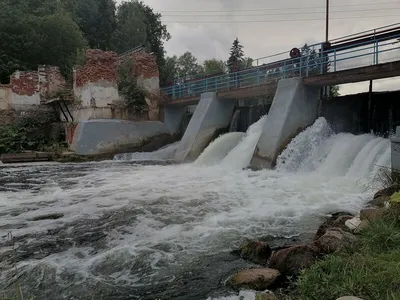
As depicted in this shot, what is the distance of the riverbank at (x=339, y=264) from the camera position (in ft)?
8.54

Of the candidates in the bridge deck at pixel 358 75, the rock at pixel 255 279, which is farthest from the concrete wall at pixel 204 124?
the rock at pixel 255 279

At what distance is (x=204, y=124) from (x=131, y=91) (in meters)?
4.49

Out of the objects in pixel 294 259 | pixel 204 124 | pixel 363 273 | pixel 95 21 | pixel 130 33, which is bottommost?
pixel 294 259

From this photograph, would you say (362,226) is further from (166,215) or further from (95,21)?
(95,21)

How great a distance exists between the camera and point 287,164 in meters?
9.95

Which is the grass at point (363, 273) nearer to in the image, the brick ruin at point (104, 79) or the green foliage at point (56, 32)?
the brick ruin at point (104, 79)

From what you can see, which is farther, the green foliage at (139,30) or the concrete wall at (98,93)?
the green foliage at (139,30)

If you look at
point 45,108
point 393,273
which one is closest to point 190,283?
A: point 393,273

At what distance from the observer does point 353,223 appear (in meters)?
4.53

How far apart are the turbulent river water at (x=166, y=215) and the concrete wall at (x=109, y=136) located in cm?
253

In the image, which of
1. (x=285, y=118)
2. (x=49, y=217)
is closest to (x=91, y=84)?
(x=285, y=118)

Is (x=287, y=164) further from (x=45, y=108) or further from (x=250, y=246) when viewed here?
(x=45, y=108)

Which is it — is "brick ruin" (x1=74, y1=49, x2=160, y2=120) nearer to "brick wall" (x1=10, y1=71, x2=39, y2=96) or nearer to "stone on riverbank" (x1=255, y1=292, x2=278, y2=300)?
"brick wall" (x1=10, y1=71, x2=39, y2=96)

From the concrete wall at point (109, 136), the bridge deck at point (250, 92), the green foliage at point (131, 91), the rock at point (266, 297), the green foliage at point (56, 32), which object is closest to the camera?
the rock at point (266, 297)
